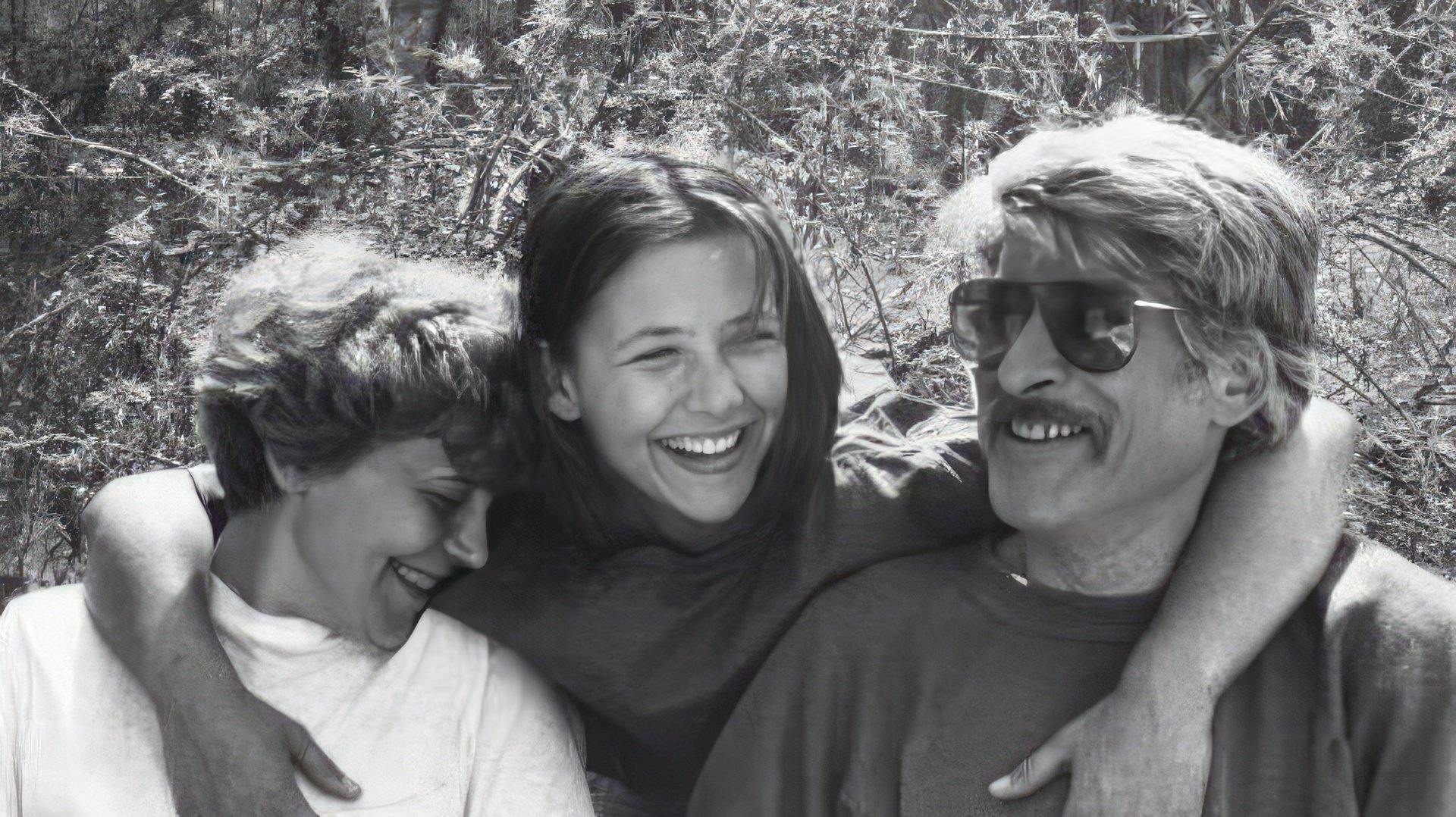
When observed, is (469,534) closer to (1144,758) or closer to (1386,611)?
(1144,758)

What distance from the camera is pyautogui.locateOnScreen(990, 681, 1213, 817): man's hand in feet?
6.20

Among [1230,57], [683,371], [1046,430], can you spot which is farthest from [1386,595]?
[1230,57]

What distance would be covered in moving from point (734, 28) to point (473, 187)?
75cm

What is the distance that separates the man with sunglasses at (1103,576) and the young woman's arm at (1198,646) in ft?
0.08

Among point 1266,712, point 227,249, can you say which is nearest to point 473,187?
point 227,249

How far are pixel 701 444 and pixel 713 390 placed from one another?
0.36 ft

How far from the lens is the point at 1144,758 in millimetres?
1905

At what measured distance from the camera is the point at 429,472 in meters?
2.08

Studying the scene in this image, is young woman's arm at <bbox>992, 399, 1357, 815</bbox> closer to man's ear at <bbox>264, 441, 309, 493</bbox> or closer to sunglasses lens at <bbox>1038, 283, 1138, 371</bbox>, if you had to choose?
sunglasses lens at <bbox>1038, 283, 1138, 371</bbox>

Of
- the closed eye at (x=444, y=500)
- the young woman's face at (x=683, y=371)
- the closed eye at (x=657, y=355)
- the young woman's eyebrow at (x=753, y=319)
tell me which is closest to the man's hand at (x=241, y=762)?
the closed eye at (x=444, y=500)

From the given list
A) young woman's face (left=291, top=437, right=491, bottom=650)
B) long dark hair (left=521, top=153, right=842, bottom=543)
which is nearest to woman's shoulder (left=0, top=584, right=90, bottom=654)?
young woman's face (left=291, top=437, right=491, bottom=650)

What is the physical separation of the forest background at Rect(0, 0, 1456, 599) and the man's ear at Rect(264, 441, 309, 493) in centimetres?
84

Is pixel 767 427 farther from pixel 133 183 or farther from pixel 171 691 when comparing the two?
pixel 133 183

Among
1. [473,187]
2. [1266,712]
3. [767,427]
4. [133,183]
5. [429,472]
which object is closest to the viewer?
[1266,712]
